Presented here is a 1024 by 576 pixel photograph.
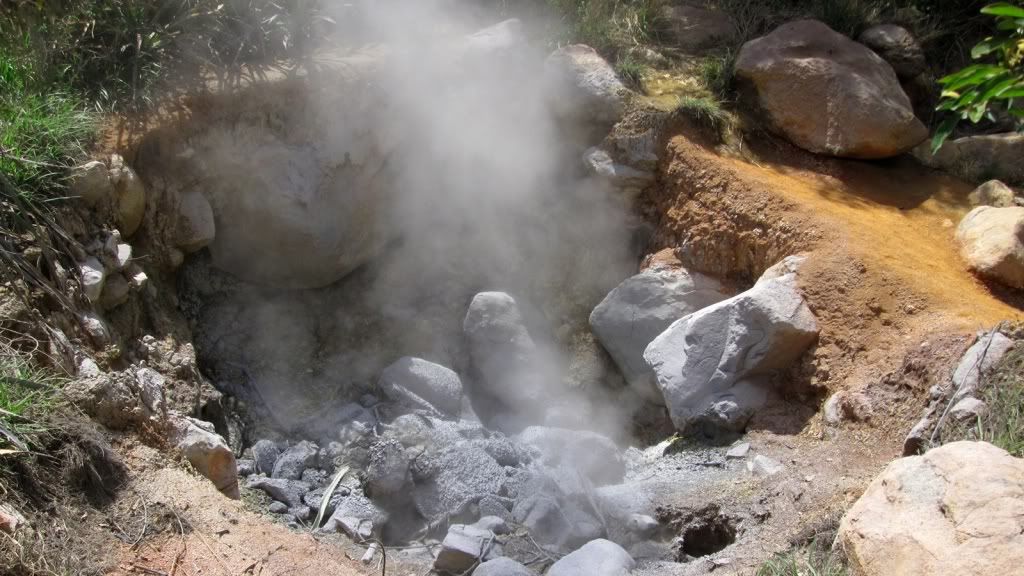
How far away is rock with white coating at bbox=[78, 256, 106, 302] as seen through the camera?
179 inches

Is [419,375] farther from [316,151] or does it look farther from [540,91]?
[540,91]

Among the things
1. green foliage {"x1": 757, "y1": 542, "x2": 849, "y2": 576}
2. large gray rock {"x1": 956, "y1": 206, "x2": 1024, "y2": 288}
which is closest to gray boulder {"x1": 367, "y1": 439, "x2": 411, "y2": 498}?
green foliage {"x1": 757, "y1": 542, "x2": 849, "y2": 576}

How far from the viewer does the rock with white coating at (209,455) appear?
4.27 meters

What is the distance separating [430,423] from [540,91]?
2.72 metres

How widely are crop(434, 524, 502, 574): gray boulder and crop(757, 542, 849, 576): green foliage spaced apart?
1259mm

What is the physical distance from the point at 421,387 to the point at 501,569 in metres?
1.95

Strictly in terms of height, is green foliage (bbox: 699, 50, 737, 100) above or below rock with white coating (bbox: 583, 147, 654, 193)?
above

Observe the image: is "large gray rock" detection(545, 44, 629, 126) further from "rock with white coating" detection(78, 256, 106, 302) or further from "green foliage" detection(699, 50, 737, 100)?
"rock with white coating" detection(78, 256, 106, 302)

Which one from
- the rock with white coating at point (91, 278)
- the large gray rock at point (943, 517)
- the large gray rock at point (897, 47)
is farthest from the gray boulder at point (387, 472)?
the large gray rock at point (897, 47)

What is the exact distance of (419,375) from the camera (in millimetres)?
5793

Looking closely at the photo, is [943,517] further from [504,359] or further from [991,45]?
[504,359]

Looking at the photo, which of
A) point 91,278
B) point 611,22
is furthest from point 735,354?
point 91,278

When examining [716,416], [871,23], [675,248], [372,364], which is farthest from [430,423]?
[871,23]

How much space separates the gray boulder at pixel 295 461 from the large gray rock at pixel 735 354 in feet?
6.77
